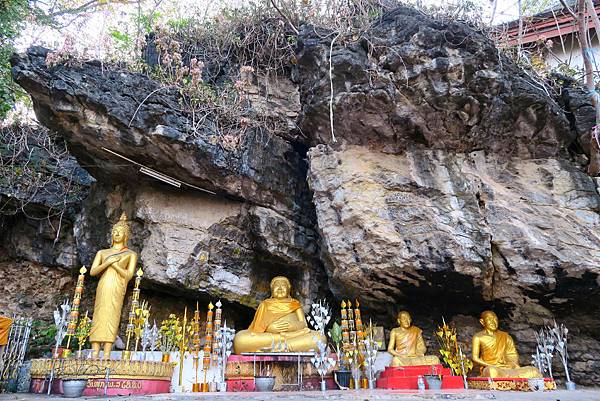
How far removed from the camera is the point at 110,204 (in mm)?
8500

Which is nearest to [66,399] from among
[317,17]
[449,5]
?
[317,17]

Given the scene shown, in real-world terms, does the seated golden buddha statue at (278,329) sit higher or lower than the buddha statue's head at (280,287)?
lower

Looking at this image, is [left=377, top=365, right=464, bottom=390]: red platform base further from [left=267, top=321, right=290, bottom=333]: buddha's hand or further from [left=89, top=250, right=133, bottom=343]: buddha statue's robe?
[left=89, top=250, right=133, bottom=343]: buddha statue's robe

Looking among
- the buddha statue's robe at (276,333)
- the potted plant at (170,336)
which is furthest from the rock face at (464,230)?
the potted plant at (170,336)

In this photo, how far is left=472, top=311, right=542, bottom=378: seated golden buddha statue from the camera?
275 inches

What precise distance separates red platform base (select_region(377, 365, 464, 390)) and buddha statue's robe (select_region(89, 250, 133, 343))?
4258 mm

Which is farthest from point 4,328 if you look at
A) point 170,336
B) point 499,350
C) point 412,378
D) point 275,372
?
point 499,350

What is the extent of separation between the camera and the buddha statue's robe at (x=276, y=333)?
23.3 feet

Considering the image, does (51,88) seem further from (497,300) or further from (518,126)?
(497,300)

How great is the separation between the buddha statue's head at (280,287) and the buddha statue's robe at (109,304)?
8.93 ft

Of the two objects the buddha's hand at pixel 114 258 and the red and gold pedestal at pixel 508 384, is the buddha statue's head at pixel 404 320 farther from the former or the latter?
the buddha's hand at pixel 114 258

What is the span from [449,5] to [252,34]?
4249mm

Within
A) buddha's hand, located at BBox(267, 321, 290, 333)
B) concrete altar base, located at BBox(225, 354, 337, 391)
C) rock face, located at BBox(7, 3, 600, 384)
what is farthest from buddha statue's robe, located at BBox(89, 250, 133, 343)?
buddha's hand, located at BBox(267, 321, 290, 333)

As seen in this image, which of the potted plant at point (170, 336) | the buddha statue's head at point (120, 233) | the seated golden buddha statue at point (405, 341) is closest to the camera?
the potted plant at point (170, 336)
